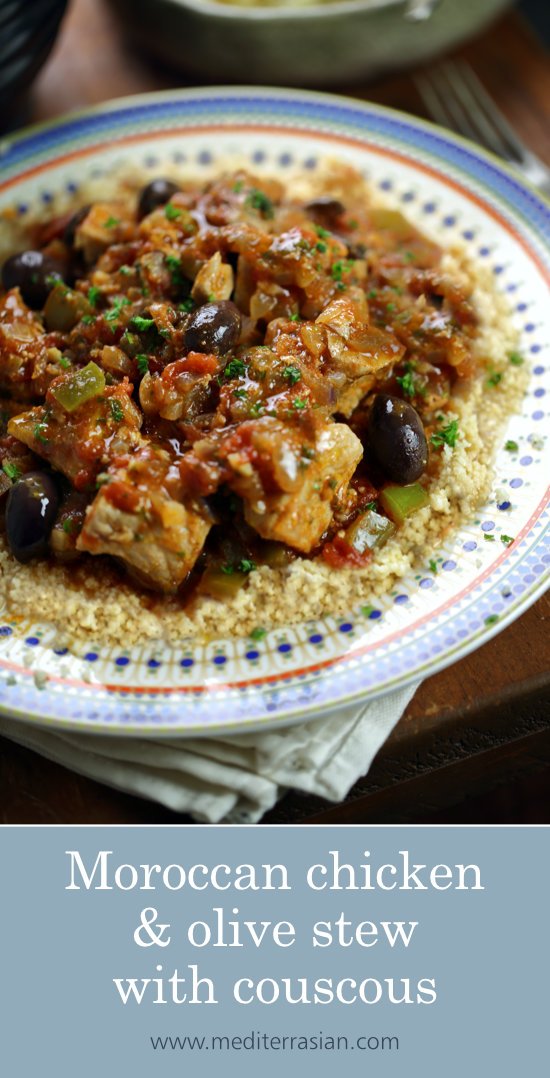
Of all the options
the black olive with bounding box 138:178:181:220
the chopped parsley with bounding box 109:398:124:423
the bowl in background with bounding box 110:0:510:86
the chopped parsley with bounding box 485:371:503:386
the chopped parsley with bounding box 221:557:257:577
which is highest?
the bowl in background with bounding box 110:0:510:86

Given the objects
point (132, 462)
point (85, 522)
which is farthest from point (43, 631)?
point (132, 462)

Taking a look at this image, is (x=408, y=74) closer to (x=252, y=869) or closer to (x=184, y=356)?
(x=184, y=356)

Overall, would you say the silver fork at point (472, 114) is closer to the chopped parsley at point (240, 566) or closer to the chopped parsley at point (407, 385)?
the chopped parsley at point (407, 385)

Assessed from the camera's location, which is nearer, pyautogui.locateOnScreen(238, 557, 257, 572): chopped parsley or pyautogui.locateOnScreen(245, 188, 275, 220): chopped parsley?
pyautogui.locateOnScreen(238, 557, 257, 572): chopped parsley

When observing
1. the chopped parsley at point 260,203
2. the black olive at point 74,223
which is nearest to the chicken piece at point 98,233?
the black olive at point 74,223

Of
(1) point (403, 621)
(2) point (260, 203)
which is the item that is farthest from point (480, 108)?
(1) point (403, 621)

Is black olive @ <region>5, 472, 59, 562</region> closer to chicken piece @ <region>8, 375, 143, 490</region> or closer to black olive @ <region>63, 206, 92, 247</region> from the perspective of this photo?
chicken piece @ <region>8, 375, 143, 490</region>

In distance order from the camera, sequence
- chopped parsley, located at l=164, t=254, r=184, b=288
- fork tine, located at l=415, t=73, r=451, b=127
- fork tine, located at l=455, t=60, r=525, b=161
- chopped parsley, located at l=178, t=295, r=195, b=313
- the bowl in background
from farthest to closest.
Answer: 1. fork tine, located at l=415, t=73, r=451, b=127
2. fork tine, located at l=455, t=60, r=525, b=161
3. the bowl in background
4. chopped parsley, located at l=164, t=254, r=184, b=288
5. chopped parsley, located at l=178, t=295, r=195, b=313

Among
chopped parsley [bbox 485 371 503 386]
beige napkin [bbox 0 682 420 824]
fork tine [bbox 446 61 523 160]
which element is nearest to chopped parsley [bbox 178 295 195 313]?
chopped parsley [bbox 485 371 503 386]
